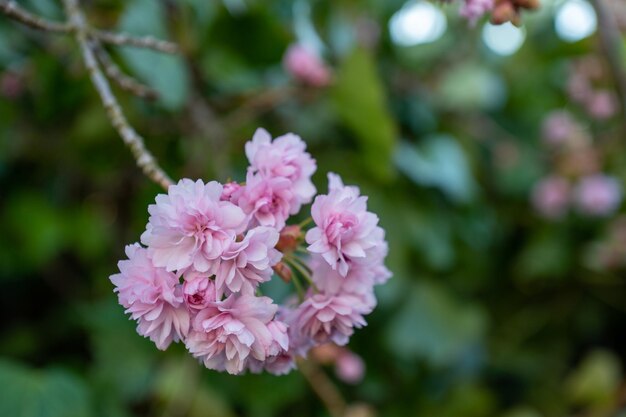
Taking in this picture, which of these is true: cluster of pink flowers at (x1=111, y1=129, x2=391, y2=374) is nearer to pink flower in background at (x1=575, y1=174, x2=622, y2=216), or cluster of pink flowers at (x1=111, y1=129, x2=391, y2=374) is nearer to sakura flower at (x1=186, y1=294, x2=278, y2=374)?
sakura flower at (x1=186, y1=294, x2=278, y2=374)

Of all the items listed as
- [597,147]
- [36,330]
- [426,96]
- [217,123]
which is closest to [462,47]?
[426,96]

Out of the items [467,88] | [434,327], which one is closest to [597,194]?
[467,88]

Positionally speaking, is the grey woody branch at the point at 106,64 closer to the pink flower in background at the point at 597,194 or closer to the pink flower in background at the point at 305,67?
the pink flower in background at the point at 305,67

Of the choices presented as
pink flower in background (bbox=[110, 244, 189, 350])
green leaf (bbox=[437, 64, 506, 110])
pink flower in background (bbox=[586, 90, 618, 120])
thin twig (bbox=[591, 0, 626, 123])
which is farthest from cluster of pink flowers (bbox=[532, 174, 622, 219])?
pink flower in background (bbox=[110, 244, 189, 350])

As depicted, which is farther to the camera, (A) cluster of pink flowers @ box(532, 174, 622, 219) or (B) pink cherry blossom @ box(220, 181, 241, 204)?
(A) cluster of pink flowers @ box(532, 174, 622, 219)

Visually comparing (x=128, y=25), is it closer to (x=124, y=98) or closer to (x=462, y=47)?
(x=124, y=98)

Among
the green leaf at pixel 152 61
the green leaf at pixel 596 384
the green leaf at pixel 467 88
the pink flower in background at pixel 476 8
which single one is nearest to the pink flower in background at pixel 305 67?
the green leaf at pixel 152 61
